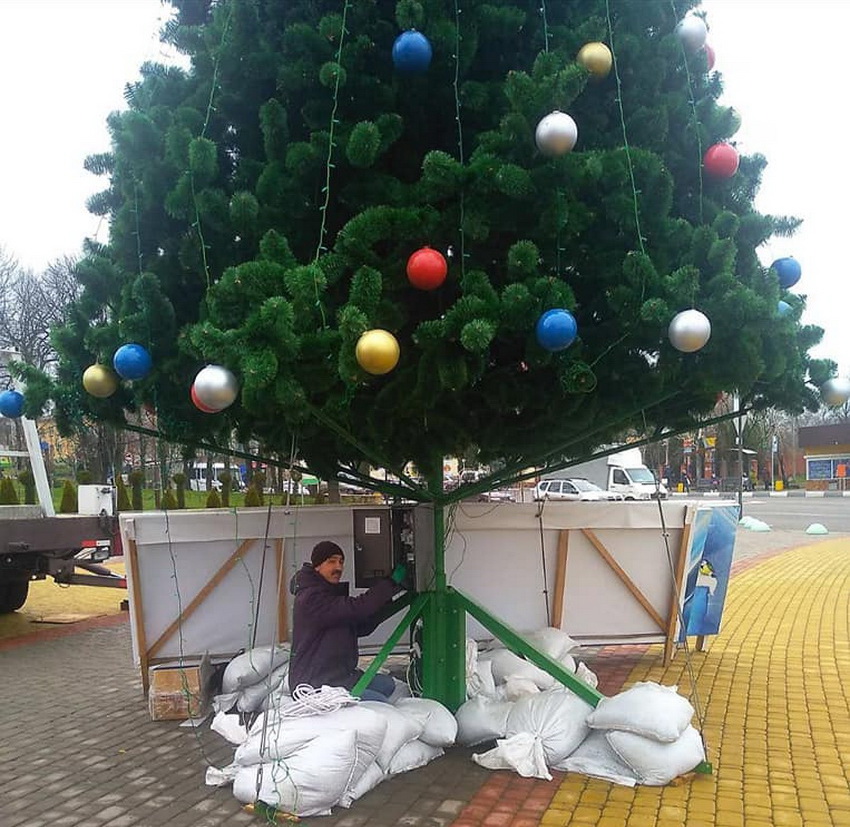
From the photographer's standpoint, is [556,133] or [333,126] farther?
[333,126]

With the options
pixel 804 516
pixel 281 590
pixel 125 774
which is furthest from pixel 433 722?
pixel 804 516

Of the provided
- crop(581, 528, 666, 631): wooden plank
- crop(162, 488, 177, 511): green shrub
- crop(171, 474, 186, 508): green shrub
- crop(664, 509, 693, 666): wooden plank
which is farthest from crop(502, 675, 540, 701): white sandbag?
crop(171, 474, 186, 508): green shrub

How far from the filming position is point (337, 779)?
4113mm

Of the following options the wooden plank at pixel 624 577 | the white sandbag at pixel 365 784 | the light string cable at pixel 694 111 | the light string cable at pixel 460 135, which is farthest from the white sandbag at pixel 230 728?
the light string cable at pixel 694 111

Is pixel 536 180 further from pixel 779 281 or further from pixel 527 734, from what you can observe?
pixel 527 734

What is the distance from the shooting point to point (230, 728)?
212 inches

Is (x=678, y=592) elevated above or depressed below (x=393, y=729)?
above

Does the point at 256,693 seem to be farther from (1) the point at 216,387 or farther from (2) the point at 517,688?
(1) the point at 216,387

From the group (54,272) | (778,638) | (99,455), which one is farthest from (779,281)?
(99,455)

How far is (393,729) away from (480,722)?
0.71 m

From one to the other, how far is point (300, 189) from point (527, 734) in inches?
131

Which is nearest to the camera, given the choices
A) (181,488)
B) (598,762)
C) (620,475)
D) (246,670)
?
(598,762)

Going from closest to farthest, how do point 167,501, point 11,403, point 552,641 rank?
point 11,403 < point 552,641 < point 167,501

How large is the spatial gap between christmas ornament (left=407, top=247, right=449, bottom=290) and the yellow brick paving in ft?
8.72
